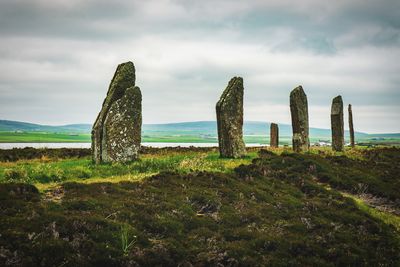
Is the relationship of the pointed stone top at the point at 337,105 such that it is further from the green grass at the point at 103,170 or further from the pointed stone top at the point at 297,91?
the green grass at the point at 103,170

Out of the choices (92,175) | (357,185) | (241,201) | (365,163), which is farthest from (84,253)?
(365,163)

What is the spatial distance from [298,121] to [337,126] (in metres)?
6.99

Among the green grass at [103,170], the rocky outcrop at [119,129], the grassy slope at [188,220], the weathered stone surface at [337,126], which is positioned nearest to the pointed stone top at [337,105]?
the weathered stone surface at [337,126]

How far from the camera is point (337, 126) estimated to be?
3544cm

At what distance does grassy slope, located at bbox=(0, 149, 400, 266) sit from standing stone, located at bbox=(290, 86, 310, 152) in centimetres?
1044

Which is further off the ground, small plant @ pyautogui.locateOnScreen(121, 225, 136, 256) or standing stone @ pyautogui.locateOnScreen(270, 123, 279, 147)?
standing stone @ pyautogui.locateOnScreen(270, 123, 279, 147)

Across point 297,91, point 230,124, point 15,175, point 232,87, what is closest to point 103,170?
point 15,175

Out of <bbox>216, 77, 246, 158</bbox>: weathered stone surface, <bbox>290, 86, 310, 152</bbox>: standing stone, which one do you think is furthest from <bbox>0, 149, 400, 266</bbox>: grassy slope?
<bbox>290, 86, 310, 152</bbox>: standing stone

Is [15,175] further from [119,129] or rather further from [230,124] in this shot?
[230,124]

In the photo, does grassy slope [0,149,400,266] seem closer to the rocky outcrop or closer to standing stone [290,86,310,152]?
the rocky outcrop

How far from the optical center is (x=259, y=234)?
12.2 metres

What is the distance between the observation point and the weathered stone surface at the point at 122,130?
70.0 feet

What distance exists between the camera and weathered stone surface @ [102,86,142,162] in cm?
2133

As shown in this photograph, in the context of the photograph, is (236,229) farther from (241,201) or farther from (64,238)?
(64,238)
